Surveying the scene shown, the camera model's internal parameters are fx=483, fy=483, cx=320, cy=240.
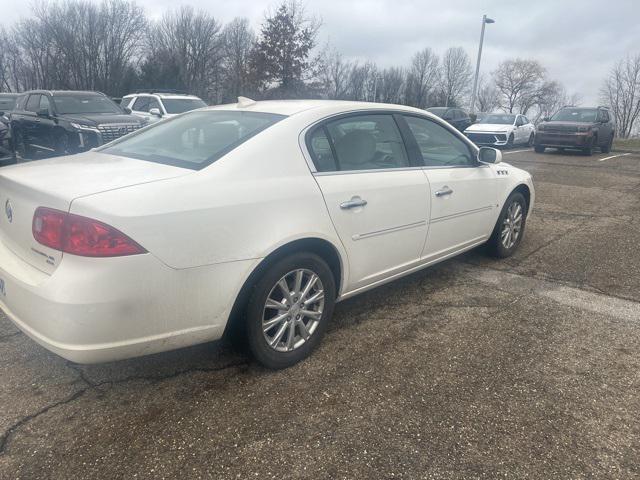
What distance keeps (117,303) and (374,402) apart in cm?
139

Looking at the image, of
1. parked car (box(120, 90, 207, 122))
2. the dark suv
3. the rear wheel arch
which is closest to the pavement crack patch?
the rear wheel arch

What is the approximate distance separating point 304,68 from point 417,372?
33.0 m

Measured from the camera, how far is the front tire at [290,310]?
264 centimetres

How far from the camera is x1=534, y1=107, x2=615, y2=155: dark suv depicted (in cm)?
1581

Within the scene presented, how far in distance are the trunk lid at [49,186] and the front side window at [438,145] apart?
6.53 feet

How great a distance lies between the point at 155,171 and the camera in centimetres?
255

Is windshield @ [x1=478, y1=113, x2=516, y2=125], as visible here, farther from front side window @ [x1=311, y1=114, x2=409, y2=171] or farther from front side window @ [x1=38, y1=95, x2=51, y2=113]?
front side window @ [x1=311, y1=114, x2=409, y2=171]

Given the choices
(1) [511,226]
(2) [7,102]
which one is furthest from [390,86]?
(1) [511,226]

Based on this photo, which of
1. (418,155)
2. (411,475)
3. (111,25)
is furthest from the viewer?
(111,25)

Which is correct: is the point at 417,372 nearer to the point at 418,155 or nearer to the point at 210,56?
the point at 418,155

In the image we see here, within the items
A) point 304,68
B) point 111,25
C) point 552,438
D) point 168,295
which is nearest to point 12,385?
point 168,295

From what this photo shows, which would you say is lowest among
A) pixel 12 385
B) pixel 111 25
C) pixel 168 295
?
pixel 12 385

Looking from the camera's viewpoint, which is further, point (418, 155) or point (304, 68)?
point (304, 68)

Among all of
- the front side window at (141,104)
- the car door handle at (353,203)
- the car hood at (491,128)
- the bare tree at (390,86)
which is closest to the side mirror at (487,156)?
the car door handle at (353,203)
